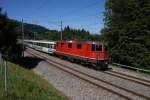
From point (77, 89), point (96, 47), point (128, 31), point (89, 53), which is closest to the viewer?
point (77, 89)

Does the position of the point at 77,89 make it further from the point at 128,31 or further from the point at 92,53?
the point at 128,31

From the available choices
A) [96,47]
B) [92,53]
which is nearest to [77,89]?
[92,53]

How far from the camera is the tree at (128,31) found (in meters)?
33.8

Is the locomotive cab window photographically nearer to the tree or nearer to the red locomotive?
the red locomotive

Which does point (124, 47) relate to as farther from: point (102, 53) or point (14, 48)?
point (14, 48)

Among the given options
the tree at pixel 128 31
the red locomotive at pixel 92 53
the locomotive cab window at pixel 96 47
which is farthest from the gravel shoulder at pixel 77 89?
the tree at pixel 128 31

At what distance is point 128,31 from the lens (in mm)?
36062

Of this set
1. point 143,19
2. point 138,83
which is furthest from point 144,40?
point 138,83

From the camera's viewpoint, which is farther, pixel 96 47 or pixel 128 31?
pixel 128 31

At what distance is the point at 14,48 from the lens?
40.2 m

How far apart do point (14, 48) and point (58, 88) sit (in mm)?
21960

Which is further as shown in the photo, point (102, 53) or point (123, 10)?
point (123, 10)

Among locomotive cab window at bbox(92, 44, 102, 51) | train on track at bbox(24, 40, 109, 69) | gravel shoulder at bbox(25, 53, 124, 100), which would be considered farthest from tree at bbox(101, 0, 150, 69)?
gravel shoulder at bbox(25, 53, 124, 100)

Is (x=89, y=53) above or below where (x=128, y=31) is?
below
